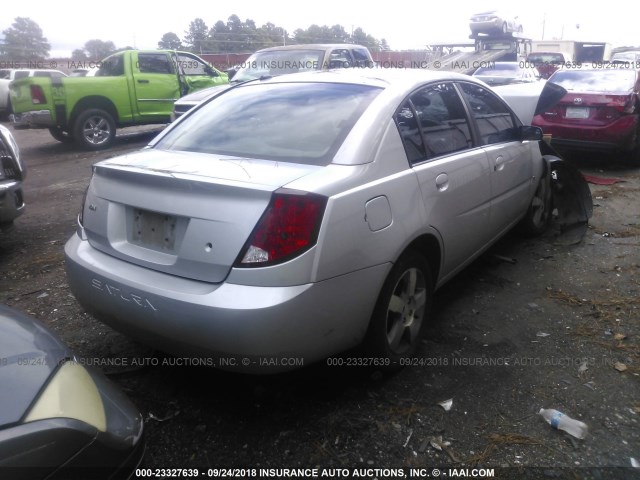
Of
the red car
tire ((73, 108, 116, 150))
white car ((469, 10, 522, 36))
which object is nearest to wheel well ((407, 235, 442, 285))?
the red car

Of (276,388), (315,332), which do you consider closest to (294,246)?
(315,332)

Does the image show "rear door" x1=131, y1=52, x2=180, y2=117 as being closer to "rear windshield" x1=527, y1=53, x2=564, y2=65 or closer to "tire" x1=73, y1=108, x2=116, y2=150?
"tire" x1=73, y1=108, x2=116, y2=150

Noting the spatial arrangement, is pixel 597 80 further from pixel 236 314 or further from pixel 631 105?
pixel 236 314

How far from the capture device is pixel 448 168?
3.09 meters

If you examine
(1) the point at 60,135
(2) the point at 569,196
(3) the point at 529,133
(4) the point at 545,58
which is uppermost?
(4) the point at 545,58

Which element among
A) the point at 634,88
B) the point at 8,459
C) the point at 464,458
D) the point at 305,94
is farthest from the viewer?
the point at 634,88

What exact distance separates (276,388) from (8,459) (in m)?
1.54

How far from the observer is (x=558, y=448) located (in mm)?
2326

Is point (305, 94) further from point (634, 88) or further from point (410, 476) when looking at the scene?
point (634, 88)

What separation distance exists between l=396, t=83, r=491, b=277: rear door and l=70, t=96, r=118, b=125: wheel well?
28.3ft

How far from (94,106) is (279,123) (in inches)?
341

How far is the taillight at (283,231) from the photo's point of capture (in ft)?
6.96

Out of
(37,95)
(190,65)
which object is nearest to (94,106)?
(37,95)

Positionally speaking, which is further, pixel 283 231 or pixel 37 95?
pixel 37 95
